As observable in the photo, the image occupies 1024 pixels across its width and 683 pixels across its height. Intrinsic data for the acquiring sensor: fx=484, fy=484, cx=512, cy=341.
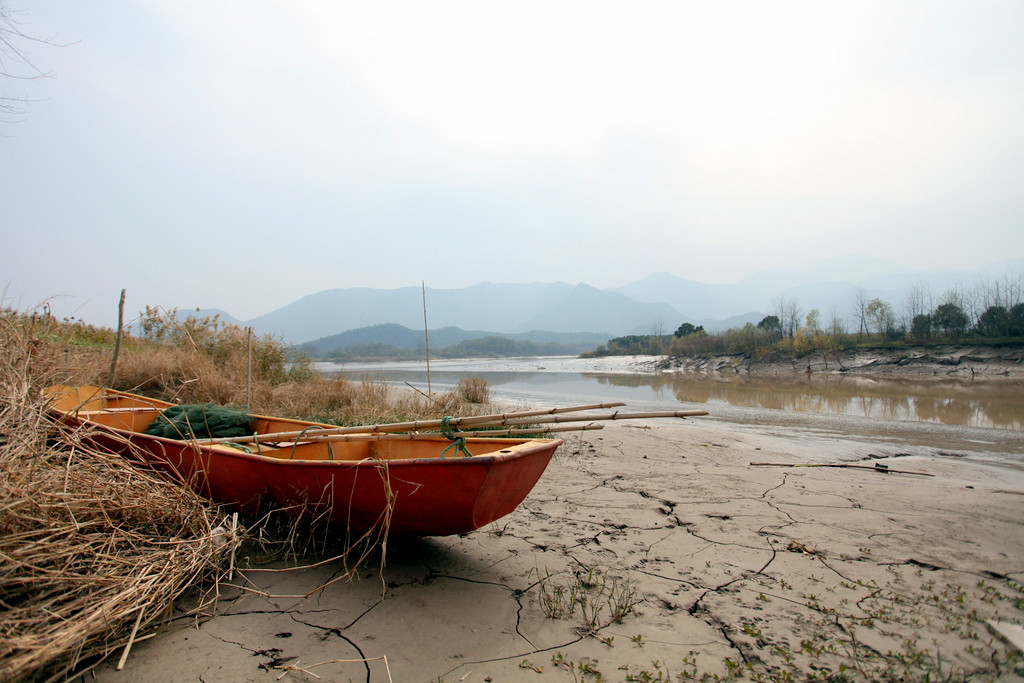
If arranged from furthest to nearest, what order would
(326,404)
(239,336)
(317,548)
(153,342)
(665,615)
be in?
(153,342) < (239,336) < (326,404) < (317,548) < (665,615)

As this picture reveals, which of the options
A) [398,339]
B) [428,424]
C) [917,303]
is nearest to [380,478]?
[428,424]

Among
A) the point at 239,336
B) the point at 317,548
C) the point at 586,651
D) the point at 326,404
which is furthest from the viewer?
the point at 239,336

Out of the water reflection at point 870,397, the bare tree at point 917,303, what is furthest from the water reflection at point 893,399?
the bare tree at point 917,303

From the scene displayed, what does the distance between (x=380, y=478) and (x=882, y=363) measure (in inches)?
1101

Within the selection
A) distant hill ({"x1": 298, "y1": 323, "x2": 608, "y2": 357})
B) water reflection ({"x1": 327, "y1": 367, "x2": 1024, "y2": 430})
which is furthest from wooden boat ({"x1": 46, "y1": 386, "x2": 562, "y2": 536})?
distant hill ({"x1": 298, "y1": 323, "x2": 608, "y2": 357})

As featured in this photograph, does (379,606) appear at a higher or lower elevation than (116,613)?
lower

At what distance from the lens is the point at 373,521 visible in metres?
2.91

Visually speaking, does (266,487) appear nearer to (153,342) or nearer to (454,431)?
(454,431)

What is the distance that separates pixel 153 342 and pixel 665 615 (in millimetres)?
14515

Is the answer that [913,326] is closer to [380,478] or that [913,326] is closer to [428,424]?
[428,424]

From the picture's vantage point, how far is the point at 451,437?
122 inches

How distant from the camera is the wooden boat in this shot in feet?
8.25

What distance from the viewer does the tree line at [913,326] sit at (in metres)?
22.7

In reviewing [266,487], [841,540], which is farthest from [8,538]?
[841,540]
